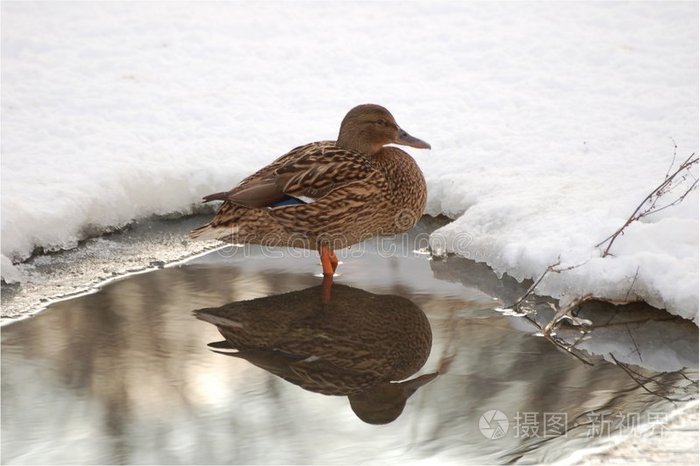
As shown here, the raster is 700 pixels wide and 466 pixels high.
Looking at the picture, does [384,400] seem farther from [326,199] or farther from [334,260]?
[334,260]

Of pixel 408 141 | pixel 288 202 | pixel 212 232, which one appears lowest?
pixel 212 232

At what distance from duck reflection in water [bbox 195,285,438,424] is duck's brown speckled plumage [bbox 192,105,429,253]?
350 mm

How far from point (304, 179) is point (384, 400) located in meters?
1.59

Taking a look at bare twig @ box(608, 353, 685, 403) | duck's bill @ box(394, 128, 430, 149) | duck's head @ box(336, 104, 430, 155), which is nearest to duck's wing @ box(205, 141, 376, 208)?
duck's head @ box(336, 104, 430, 155)

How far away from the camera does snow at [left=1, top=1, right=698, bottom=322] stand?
17.3ft

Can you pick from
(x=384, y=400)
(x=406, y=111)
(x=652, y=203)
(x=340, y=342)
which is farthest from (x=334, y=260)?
(x=406, y=111)

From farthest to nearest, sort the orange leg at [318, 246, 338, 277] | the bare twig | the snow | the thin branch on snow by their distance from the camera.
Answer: the snow < the orange leg at [318, 246, 338, 277] < the thin branch on snow < the bare twig

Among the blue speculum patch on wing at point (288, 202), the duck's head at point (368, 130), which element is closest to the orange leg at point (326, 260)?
the blue speculum patch on wing at point (288, 202)

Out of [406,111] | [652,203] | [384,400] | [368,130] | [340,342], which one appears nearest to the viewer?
[384,400]

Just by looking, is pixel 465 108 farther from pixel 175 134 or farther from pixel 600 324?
pixel 600 324

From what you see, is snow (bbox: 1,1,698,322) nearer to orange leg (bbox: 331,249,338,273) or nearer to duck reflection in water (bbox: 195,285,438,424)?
orange leg (bbox: 331,249,338,273)

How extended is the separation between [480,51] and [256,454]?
599 centimetres

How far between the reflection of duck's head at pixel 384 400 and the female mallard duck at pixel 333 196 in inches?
51.2

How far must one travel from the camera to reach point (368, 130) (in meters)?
5.29
